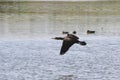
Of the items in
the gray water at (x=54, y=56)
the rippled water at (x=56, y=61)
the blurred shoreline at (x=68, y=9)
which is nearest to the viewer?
the rippled water at (x=56, y=61)

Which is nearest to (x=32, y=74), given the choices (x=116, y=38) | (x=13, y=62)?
(x=13, y=62)

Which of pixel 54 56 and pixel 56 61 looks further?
pixel 54 56

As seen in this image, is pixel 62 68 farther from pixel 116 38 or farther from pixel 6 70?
pixel 116 38

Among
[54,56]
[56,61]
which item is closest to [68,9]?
[54,56]

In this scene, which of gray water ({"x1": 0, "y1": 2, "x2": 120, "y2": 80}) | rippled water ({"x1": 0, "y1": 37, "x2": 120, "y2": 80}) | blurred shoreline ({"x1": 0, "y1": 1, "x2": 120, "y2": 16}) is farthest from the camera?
blurred shoreline ({"x1": 0, "y1": 1, "x2": 120, "y2": 16})

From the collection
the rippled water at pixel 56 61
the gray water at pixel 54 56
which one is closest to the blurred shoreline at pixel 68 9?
the gray water at pixel 54 56

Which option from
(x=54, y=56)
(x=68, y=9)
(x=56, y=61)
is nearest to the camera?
(x=56, y=61)

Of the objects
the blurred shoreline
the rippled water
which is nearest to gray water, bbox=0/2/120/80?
the rippled water

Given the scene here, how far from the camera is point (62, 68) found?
2042 centimetres

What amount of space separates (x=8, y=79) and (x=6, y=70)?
5.66 ft

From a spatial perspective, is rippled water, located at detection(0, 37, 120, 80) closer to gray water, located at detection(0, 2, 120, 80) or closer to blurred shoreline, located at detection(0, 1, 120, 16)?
gray water, located at detection(0, 2, 120, 80)

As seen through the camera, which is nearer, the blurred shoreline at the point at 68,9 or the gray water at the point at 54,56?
the gray water at the point at 54,56

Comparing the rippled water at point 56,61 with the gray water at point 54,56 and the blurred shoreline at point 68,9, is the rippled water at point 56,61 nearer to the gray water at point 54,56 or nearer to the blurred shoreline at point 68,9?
the gray water at point 54,56

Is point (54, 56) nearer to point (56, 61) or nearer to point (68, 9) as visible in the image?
point (56, 61)
